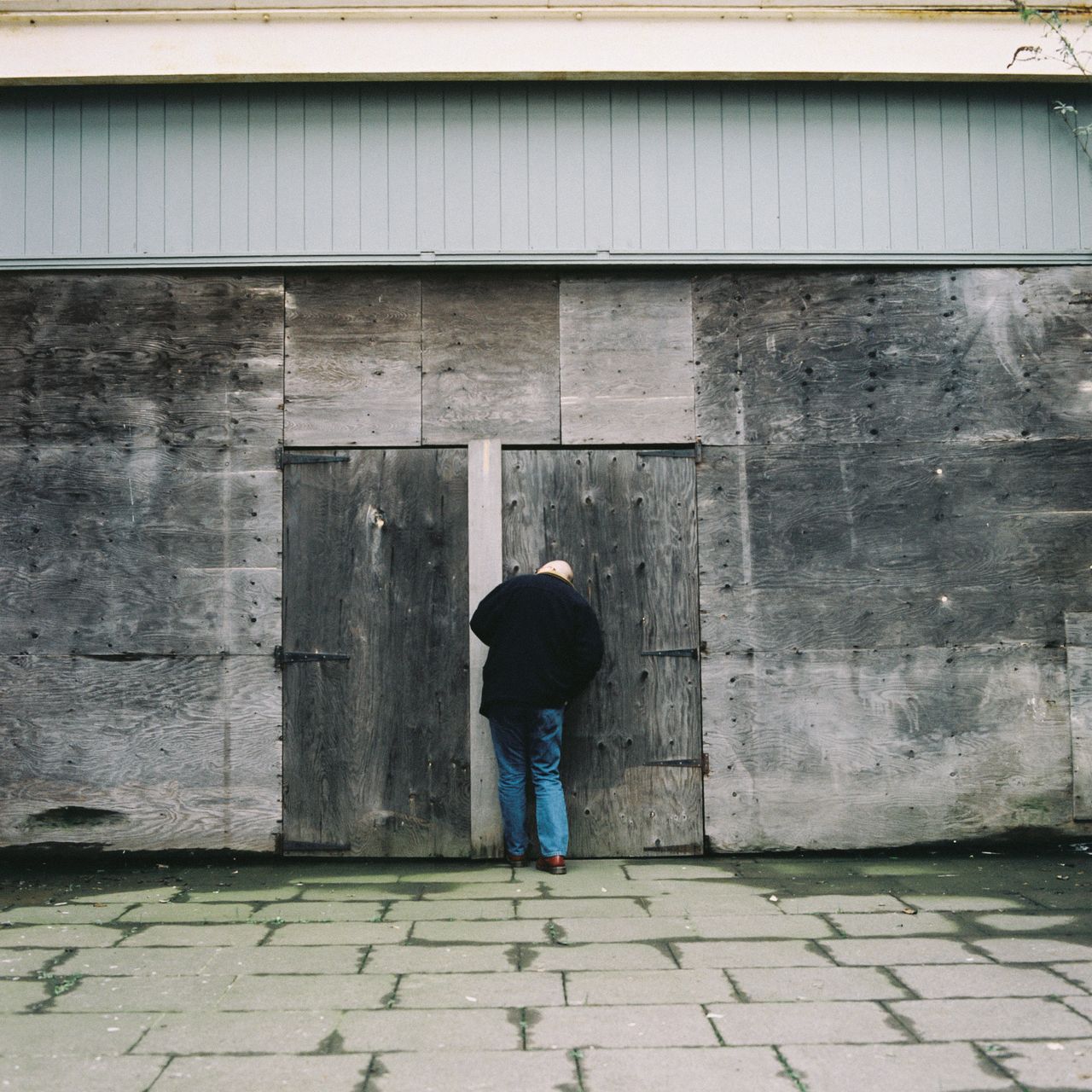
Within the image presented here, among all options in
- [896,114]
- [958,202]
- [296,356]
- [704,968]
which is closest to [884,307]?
[958,202]

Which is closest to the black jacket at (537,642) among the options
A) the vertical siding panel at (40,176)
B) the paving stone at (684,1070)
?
the paving stone at (684,1070)

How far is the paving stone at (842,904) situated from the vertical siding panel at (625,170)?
4.01 m

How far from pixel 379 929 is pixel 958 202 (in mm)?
5615

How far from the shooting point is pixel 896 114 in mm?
6586

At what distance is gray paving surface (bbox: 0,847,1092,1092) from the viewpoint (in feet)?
11.0

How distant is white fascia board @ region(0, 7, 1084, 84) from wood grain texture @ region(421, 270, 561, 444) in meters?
1.34

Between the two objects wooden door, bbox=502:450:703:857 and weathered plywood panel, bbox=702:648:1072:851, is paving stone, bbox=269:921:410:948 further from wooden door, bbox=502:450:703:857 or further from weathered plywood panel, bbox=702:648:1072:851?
weathered plywood panel, bbox=702:648:1072:851

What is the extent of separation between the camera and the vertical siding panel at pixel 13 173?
6453 millimetres

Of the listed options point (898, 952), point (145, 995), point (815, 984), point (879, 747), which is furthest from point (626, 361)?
point (145, 995)

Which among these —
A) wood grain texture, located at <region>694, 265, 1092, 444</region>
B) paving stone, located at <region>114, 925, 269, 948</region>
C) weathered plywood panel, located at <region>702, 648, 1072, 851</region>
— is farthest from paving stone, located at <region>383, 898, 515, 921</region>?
wood grain texture, located at <region>694, 265, 1092, 444</region>

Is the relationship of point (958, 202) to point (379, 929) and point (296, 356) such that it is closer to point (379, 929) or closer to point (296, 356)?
point (296, 356)

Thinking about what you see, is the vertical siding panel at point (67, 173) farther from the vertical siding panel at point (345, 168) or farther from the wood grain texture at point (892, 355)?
the wood grain texture at point (892, 355)

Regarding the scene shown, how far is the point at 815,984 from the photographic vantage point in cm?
408

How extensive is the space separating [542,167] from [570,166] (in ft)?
0.59
